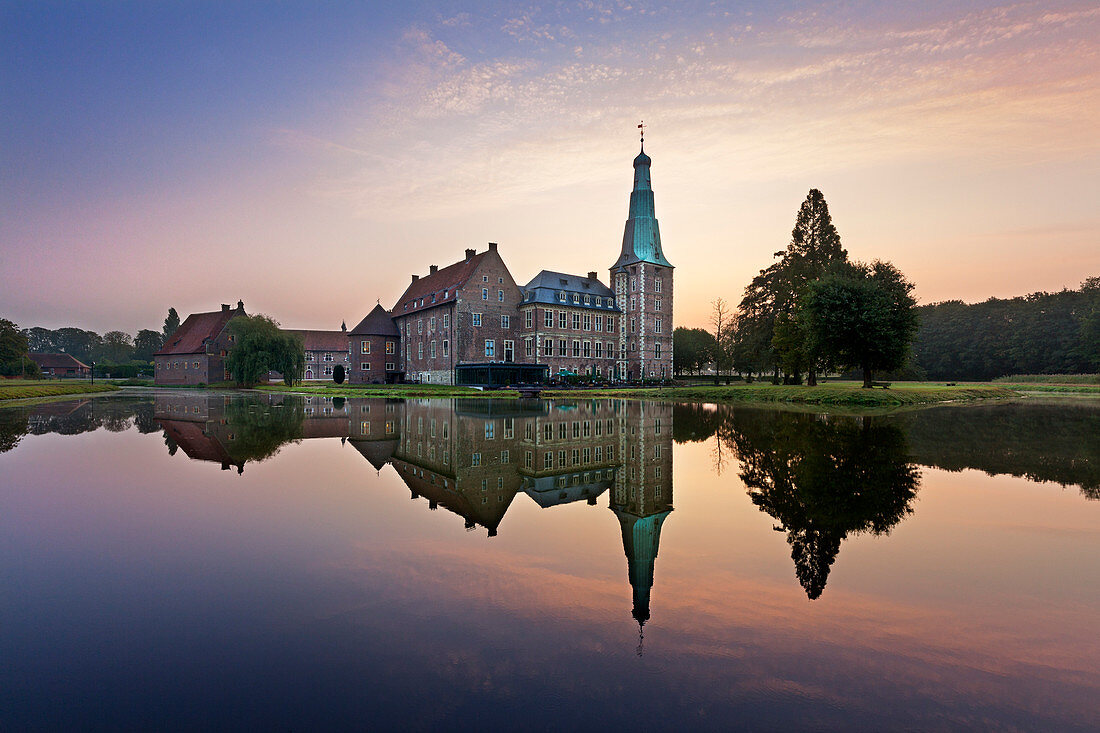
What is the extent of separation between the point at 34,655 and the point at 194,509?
508 cm

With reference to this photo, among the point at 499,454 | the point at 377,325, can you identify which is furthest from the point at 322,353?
the point at 499,454

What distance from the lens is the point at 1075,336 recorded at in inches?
3159

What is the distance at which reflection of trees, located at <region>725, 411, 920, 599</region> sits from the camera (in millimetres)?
7012

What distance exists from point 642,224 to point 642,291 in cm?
958

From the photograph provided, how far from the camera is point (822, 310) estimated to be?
131ft

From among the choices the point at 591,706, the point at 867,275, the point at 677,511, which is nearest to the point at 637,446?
the point at 677,511

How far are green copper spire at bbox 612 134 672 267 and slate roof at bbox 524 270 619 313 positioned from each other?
5422mm

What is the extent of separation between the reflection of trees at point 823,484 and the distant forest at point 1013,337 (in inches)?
3244

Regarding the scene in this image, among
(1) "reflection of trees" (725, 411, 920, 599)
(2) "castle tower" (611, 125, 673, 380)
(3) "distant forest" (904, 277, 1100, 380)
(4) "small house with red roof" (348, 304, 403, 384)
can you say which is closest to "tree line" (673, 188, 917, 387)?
(2) "castle tower" (611, 125, 673, 380)

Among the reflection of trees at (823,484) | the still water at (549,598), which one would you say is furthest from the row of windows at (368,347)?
the reflection of trees at (823,484)

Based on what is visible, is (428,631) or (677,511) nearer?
(428,631)

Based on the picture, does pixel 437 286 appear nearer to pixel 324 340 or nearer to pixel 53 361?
pixel 324 340

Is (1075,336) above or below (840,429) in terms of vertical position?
above

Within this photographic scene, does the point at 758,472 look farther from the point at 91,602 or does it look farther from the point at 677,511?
the point at 91,602
